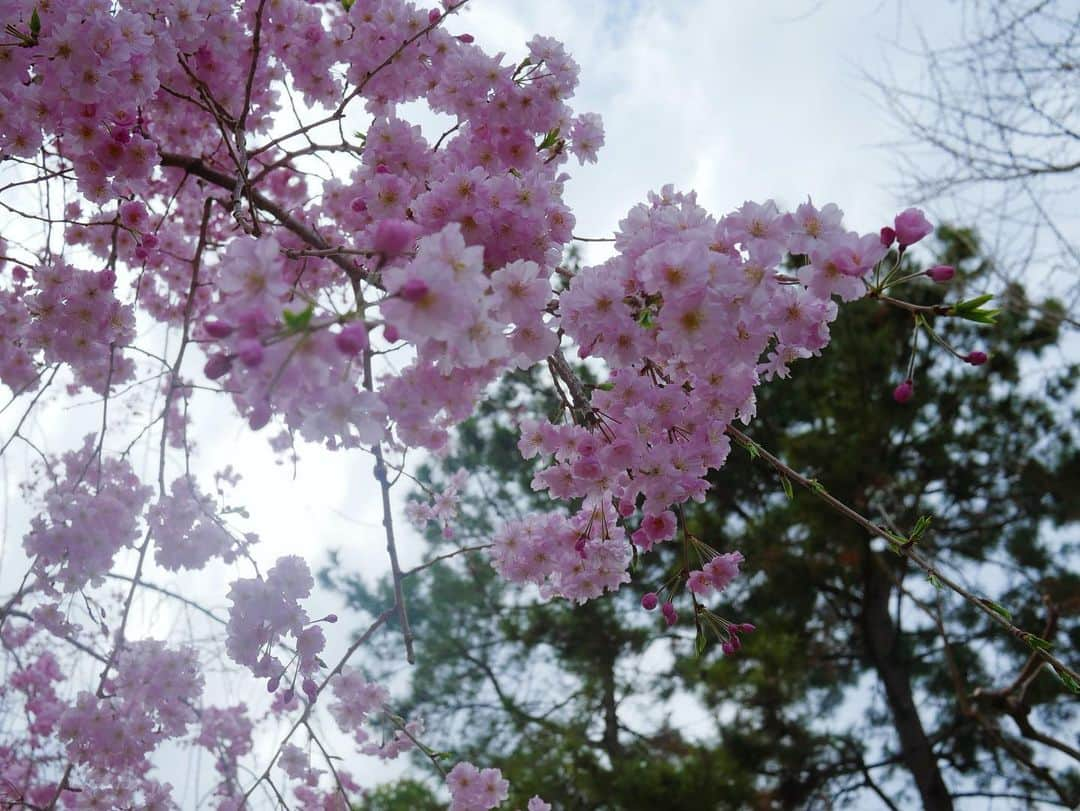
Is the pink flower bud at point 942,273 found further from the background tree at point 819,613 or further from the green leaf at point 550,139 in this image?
the background tree at point 819,613

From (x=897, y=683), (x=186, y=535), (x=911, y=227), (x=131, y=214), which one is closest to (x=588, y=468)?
(x=911, y=227)

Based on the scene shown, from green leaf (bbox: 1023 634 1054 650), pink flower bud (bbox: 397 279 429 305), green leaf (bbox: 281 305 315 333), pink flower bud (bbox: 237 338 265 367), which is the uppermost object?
pink flower bud (bbox: 397 279 429 305)

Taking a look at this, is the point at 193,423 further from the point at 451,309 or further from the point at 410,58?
the point at 451,309

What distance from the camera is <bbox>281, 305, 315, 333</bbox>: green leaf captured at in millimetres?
779

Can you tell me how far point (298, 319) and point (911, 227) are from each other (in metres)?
0.91

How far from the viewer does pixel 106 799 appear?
7.31 feet

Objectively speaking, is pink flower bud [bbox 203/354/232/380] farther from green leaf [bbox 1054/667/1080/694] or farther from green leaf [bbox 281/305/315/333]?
green leaf [bbox 1054/667/1080/694]

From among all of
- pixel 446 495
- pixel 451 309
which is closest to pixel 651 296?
pixel 451 309

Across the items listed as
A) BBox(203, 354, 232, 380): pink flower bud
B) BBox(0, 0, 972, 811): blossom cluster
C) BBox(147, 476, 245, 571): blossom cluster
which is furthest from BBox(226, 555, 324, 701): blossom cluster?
BBox(203, 354, 232, 380): pink flower bud

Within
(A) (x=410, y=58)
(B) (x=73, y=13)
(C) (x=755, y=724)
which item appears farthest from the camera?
(C) (x=755, y=724)

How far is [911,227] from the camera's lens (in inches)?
45.3

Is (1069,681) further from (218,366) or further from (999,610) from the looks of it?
(218,366)

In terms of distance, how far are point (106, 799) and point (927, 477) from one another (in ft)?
21.9

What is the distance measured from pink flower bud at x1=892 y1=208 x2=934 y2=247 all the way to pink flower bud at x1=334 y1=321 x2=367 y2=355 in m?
0.83
